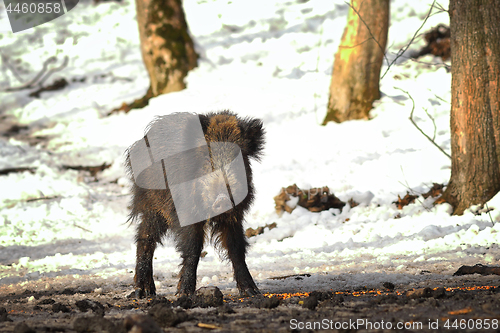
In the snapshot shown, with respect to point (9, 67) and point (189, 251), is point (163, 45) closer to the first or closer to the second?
point (9, 67)

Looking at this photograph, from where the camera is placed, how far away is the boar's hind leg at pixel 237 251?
4.07m

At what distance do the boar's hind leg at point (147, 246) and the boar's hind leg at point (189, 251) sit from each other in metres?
0.58

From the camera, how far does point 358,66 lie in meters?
9.97

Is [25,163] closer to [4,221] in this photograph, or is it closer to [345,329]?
[4,221]

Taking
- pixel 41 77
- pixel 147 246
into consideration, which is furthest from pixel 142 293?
pixel 41 77

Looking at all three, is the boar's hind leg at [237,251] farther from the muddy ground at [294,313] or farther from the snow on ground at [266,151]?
the snow on ground at [266,151]

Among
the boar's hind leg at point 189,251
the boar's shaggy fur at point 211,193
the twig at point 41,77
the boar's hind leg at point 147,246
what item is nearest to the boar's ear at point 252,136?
the boar's shaggy fur at point 211,193

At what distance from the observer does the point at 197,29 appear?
15906mm

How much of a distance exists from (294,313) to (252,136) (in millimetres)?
1681

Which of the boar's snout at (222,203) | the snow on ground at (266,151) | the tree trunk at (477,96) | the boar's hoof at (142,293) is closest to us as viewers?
the boar's snout at (222,203)
